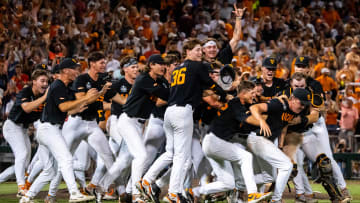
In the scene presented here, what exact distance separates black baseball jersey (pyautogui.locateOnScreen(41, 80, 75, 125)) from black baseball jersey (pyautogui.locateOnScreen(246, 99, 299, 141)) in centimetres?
286

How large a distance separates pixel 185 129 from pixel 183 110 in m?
0.26

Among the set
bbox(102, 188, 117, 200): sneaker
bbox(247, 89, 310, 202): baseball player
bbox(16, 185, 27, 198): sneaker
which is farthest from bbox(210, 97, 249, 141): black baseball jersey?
bbox(16, 185, 27, 198): sneaker

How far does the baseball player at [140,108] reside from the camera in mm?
9156

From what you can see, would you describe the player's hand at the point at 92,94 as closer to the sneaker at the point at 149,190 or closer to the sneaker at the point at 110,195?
the sneaker at the point at 149,190

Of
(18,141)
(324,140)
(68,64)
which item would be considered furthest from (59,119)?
(324,140)

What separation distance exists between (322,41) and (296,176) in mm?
11552

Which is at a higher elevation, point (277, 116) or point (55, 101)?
point (55, 101)

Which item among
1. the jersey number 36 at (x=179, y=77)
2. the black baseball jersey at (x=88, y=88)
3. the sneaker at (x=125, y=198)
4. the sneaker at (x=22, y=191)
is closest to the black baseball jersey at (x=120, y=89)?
the black baseball jersey at (x=88, y=88)

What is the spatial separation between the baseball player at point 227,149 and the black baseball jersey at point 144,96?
1.27 meters

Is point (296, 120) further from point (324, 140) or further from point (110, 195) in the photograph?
point (110, 195)

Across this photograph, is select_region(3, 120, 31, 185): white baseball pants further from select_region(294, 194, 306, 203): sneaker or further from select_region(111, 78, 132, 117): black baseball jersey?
select_region(294, 194, 306, 203): sneaker

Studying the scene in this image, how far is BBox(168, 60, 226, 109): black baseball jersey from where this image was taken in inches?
338

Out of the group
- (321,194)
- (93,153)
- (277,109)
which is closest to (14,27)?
(93,153)

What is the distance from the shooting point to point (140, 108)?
377 inches
